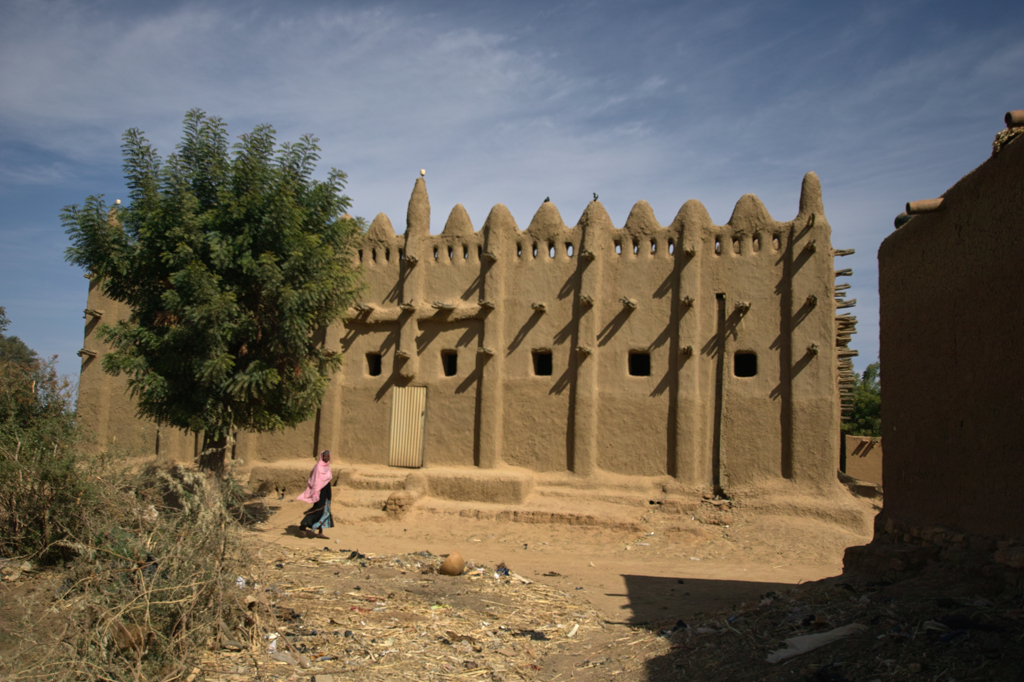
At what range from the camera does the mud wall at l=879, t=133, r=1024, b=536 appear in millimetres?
5770

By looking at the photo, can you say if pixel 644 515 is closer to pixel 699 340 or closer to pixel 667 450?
pixel 667 450

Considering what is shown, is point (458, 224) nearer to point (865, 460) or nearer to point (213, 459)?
point (213, 459)

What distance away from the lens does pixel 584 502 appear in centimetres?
1438

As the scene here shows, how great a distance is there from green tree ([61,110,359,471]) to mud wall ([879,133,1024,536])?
8.64 metres

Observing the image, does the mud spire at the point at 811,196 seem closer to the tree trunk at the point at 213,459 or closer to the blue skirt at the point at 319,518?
the blue skirt at the point at 319,518

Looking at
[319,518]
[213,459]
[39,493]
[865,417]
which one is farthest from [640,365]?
[865,417]

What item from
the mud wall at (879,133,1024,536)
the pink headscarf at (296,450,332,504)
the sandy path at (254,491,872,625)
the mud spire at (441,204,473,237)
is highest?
the mud spire at (441,204,473,237)

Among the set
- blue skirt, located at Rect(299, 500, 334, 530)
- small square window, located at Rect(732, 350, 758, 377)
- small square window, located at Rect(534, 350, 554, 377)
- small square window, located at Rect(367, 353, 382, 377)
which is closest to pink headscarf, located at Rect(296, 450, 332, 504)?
blue skirt, located at Rect(299, 500, 334, 530)

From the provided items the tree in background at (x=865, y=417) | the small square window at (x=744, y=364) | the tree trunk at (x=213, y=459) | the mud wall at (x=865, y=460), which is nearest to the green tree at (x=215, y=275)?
the tree trunk at (x=213, y=459)

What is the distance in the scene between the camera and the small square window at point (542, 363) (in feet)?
53.0

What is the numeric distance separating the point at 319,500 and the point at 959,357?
31.5 ft

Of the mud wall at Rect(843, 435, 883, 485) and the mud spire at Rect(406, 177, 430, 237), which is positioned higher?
the mud spire at Rect(406, 177, 430, 237)

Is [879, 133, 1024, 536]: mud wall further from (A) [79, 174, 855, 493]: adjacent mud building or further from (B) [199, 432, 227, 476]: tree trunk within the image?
(B) [199, 432, 227, 476]: tree trunk

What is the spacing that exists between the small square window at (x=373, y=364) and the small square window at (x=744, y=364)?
803 centimetres
